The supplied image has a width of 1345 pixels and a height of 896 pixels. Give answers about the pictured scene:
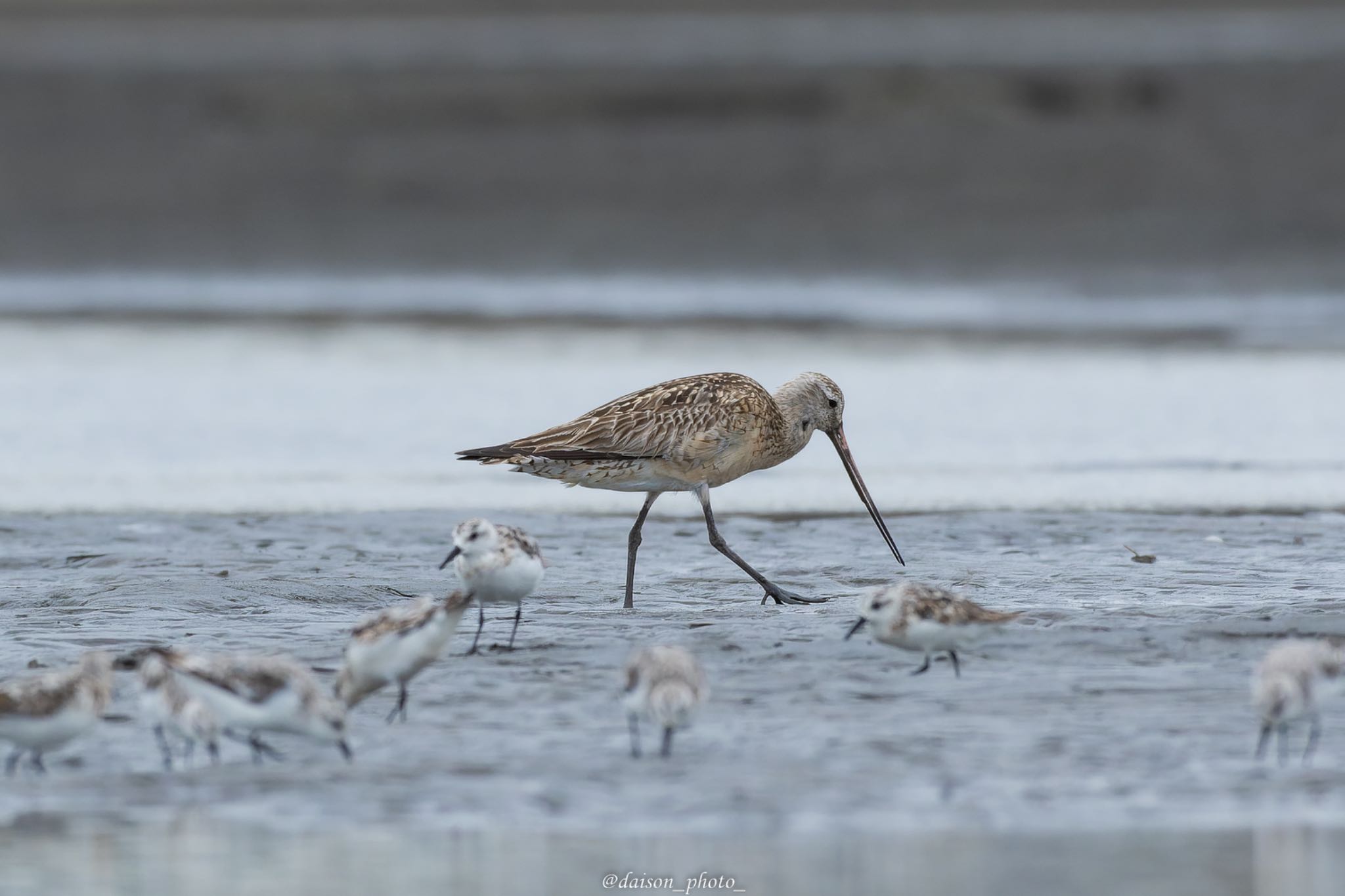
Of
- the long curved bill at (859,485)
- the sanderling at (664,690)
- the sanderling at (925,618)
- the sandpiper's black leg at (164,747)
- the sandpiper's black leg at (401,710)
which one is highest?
the long curved bill at (859,485)

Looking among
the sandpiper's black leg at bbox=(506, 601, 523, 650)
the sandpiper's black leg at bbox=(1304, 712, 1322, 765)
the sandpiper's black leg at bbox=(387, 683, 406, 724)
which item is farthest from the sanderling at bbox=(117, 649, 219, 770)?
the sandpiper's black leg at bbox=(1304, 712, 1322, 765)

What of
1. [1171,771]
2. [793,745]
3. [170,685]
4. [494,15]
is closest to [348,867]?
[170,685]

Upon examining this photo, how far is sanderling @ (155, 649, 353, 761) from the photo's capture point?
255 inches

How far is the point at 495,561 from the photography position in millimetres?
8078

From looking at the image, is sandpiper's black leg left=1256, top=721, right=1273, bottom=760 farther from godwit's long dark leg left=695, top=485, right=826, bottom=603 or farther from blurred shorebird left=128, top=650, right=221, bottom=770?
blurred shorebird left=128, top=650, right=221, bottom=770

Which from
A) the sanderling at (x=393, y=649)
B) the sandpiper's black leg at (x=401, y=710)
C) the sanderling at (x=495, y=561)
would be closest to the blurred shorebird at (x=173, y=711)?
the sanderling at (x=393, y=649)

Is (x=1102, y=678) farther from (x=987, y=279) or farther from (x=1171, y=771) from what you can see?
(x=987, y=279)

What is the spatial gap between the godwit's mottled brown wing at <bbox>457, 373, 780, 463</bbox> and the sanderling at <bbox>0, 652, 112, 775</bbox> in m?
3.23

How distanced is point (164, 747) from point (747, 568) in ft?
12.0

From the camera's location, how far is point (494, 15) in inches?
1537

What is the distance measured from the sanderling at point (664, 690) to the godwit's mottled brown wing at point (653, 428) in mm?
2920

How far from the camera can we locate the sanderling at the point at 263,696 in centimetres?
647

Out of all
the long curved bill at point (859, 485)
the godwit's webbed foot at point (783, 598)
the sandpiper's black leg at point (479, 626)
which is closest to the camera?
the sandpiper's black leg at point (479, 626)

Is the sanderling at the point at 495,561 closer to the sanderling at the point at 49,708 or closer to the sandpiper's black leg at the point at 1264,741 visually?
the sanderling at the point at 49,708
